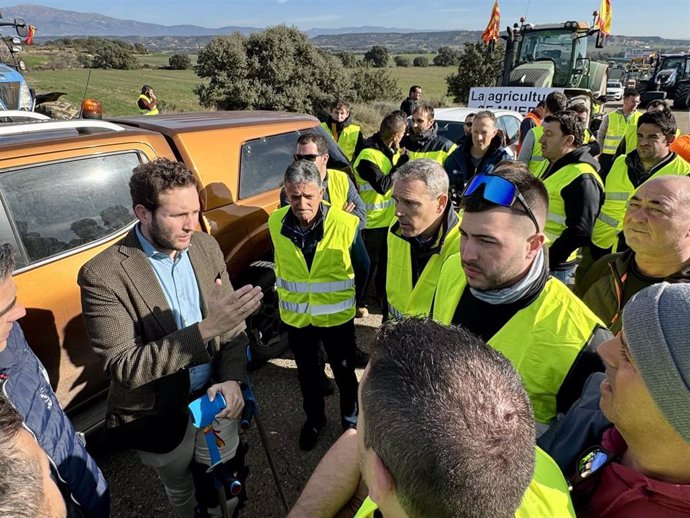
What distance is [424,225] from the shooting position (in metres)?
2.38

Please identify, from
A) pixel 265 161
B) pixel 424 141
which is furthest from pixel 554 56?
pixel 265 161

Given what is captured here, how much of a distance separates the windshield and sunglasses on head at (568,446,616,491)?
14017mm

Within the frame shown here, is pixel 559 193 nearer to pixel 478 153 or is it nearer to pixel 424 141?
pixel 478 153

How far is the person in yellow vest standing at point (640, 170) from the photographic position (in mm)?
3445

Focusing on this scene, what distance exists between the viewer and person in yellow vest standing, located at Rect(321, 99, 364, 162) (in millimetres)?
6305

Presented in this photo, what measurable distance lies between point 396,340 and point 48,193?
226cm

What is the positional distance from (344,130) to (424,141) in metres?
1.52

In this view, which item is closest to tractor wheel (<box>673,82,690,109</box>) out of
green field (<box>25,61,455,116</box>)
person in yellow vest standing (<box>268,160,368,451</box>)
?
green field (<box>25,61,455,116</box>)

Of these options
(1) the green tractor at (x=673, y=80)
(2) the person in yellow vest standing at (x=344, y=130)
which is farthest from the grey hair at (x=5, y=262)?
(1) the green tractor at (x=673, y=80)

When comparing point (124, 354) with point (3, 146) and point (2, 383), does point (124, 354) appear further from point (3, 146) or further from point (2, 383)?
point (3, 146)

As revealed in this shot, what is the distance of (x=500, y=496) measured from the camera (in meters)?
0.75

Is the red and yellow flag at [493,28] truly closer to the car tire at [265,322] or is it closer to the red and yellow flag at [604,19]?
the red and yellow flag at [604,19]

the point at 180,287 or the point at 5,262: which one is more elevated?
the point at 5,262

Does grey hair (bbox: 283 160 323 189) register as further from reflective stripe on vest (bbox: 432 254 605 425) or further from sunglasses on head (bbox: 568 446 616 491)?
sunglasses on head (bbox: 568 446 616 491)
